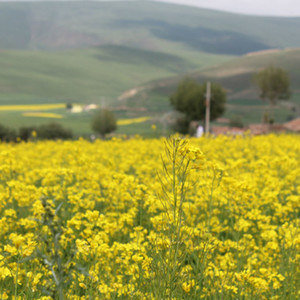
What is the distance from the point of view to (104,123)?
198 feet

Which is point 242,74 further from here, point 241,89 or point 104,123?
point 104,123

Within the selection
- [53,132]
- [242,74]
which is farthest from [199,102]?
[242,74]

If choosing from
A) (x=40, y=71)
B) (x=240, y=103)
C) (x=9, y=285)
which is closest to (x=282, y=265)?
(x=9, y=285)

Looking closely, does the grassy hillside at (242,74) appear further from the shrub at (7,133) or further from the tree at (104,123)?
the shrub at (7,133)

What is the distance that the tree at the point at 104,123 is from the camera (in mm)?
60656

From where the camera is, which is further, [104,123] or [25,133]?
[104,123]

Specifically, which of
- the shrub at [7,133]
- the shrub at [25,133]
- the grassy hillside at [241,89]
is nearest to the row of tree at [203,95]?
the shrub at [25,133]

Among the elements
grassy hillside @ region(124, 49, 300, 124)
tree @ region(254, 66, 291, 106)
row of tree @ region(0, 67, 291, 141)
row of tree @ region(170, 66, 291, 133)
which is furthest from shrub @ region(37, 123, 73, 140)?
grassy hillside @ region(124, 49, 300, 124)

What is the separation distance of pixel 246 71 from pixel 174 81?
23.4 m

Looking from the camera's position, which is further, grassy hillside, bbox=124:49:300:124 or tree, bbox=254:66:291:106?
grassy hillside, bbox=124:49:300:124

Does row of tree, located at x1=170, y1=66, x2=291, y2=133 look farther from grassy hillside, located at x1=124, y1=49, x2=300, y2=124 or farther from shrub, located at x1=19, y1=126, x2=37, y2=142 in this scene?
grassy hillside, located at x1=124, y1=49, x2=300, y2=124

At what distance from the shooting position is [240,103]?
112 meters

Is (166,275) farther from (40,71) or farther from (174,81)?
(40,71)

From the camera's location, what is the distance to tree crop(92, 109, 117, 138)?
199 feet
